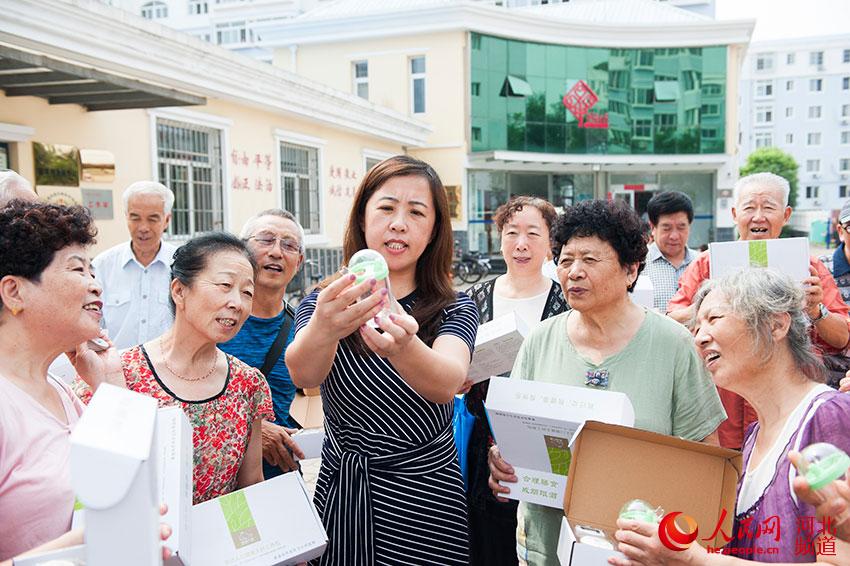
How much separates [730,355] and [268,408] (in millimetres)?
1436

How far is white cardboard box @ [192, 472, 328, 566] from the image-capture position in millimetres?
1704

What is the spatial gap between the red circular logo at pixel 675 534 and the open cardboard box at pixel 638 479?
19 cm

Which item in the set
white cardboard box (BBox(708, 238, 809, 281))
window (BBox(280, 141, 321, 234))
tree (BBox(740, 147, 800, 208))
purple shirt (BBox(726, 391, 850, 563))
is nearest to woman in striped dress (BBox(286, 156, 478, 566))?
purple shirt (BBox(726, 391, 850, 563))

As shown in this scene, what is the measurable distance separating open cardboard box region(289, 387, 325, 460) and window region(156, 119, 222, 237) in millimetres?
8282

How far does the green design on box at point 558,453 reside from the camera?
2.05 m

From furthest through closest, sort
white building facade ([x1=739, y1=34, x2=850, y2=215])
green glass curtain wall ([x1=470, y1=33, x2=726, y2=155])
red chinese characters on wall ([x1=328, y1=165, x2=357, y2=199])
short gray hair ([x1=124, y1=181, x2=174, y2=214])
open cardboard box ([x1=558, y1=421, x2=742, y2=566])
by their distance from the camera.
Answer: white building facade ([x1=739, y1=34, x2=850, y2=215]) → green glass curtain wall ([x1=470, y1=33, x2=726, y2=155]) → red chinese characters on wall ([x1=328, y1=165, x2=357, y2=199]) → short gray hair ([x1=124, y1=181, x2=174, y2=214]) → open cardboard box ([x1=558, y1=421, x2=742, y2=566])

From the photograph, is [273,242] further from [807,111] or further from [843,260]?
[807,111]

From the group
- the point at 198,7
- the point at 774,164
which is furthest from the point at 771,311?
the point at 774,164

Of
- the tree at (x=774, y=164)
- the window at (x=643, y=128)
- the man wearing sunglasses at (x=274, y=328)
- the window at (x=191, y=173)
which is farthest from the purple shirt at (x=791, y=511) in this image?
the tree at (x=774, y=164)

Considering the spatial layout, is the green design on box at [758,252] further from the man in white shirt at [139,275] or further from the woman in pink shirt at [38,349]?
the man in white shirt at [139,275]

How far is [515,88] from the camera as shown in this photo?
21234 millimetres

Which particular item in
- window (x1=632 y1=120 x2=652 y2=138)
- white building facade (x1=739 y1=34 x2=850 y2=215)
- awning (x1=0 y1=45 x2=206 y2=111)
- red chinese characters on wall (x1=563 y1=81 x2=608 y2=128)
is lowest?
awning (x1=0 y1=45 x2=206 y2=111)

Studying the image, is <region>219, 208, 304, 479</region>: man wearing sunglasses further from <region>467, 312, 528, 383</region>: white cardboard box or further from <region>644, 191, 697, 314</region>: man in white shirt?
<region>644, 191, 697, 314</region>: man in white shirt

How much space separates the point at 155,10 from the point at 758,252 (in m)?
47.4
